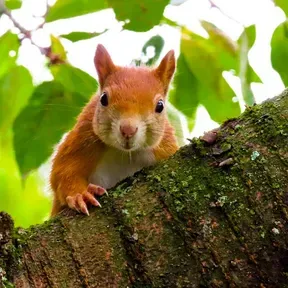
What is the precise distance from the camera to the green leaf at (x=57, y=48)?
7.29ft

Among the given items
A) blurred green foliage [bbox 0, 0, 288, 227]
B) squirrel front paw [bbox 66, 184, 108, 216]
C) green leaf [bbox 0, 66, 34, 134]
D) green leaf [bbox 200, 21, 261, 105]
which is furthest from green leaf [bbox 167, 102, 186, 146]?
squirrel front paw [bbox 66, 184, 108, 216]

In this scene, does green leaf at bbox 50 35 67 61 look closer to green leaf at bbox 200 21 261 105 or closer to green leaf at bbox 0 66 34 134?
green leaf at bbox 0 66 34 134

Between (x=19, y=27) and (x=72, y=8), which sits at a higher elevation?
(x=72, y=8)

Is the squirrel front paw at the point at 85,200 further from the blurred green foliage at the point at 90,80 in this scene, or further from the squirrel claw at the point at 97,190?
the blurred green foliage at the point at 90,80

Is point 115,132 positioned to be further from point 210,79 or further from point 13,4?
point 13,4

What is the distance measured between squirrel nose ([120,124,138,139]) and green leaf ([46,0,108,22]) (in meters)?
0.42

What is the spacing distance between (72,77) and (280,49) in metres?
0.69

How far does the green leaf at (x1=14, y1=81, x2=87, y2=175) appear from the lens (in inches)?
79.4

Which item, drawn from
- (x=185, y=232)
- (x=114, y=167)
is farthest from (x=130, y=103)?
(x=185, y=232)

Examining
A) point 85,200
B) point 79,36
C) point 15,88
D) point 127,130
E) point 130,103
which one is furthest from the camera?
point 15,88

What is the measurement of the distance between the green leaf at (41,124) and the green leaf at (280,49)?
2.18 ft

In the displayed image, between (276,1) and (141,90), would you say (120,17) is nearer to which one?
(141,90)

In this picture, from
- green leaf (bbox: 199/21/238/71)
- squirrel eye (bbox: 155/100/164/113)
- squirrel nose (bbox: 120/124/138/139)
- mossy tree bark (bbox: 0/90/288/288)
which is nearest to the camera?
mossy tree bark (bbox: 0/90/288/288)

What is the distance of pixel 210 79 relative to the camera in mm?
2166
